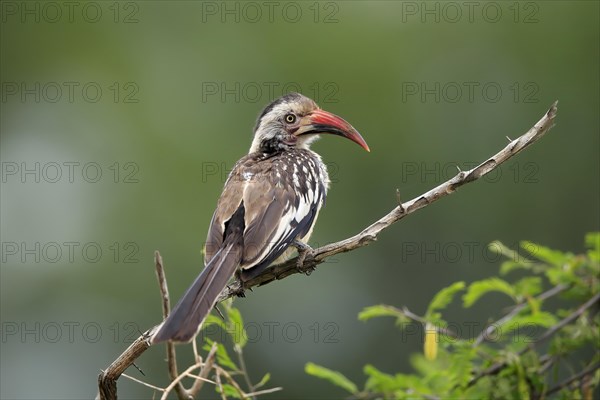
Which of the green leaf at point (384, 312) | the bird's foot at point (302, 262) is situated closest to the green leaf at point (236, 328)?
the bird's foot at point (302, 262)

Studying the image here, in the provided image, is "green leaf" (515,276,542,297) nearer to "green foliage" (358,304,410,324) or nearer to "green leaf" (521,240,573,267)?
"green leaf" (521,240,573,267)

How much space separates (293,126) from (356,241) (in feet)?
6.15

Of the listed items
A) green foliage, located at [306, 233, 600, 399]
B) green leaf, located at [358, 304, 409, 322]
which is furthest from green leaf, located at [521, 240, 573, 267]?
green leaf, located at [358, 304, 409, 322]

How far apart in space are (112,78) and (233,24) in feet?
8.00

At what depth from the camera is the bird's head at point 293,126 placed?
Answer: 5918mm

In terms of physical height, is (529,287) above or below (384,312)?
above

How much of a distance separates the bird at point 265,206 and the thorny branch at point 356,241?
7cm

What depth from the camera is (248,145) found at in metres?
14.1

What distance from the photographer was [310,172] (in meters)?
5.47

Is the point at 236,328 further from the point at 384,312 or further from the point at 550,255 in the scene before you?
the point at 550,255

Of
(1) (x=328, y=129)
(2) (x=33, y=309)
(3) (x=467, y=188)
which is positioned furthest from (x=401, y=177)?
(1) (x=328, y=129)

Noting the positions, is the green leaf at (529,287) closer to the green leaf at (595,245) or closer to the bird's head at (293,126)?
the green leaf at (595,245)

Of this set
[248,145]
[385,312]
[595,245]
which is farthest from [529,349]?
[248,145]

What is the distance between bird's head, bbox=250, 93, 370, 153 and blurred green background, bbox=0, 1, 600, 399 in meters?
5.88
